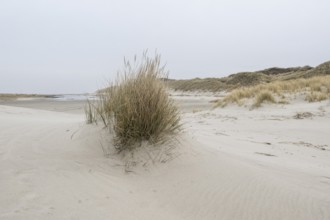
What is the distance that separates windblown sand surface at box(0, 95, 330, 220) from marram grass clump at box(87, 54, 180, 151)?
18cm

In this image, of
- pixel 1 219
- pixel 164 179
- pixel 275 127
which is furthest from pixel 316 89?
pixel 1 219

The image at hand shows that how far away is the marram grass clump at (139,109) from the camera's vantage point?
10.2ft

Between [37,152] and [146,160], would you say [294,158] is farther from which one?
[37,152]

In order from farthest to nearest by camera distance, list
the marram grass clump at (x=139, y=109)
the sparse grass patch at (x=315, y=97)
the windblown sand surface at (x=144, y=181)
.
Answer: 1. the sparse grass patch at (x=315, y=97)
2. the marram grass clump at (x=139, y=109)
3. the windblown sand surface at (x=144, y=181)

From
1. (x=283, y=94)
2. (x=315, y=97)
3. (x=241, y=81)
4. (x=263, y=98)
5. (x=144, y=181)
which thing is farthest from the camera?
(x=241, y=81)

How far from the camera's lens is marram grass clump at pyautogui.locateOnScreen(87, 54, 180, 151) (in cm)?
311

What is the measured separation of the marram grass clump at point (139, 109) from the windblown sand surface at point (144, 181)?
0.59 ft

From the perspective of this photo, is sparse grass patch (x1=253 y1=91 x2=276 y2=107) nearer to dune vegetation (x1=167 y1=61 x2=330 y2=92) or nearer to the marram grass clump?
the marram grass clump

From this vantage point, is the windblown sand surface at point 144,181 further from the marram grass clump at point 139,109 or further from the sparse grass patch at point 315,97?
the sparse grass patch at point 315,97

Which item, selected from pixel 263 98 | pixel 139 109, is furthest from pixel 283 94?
pixel 139 109

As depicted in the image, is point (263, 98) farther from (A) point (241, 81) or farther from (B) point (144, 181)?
(A) point (241, 81)

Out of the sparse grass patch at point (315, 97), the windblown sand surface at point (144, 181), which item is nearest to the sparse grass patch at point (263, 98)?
the sparse grass patch at point (315, 97)

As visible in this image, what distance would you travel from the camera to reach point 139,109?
313 centimetres

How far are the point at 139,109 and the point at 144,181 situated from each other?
0.73 m
